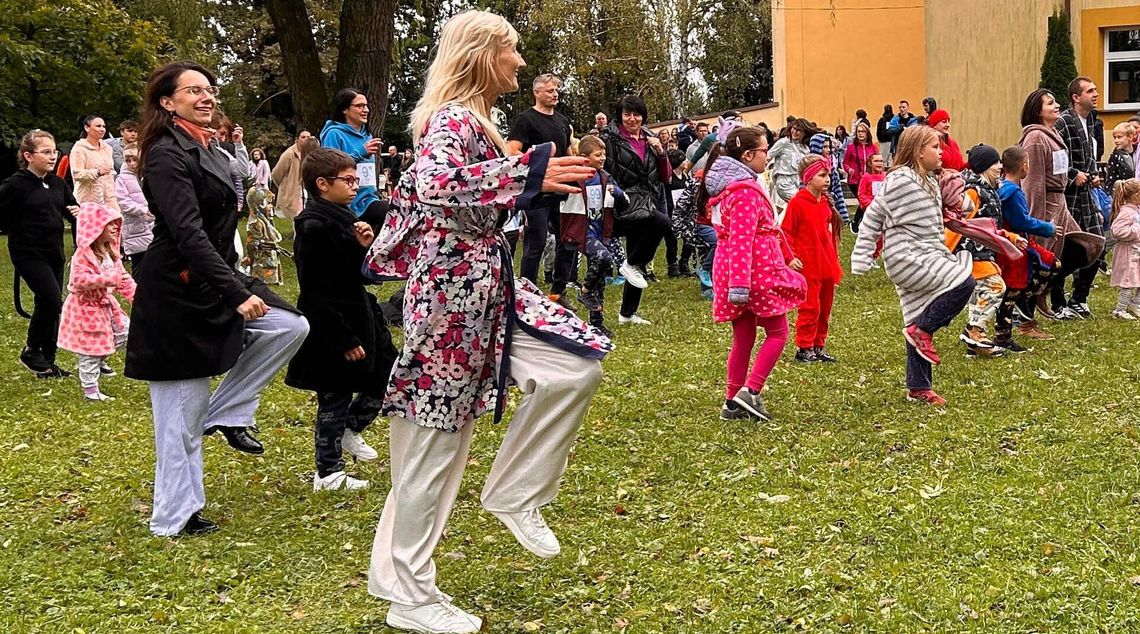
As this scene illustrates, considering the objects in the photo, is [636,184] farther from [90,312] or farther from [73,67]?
[73,67]

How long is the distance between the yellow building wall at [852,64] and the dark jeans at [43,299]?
27.4 m

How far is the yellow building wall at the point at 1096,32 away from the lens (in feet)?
80.9

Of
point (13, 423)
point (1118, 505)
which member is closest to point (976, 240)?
point (1118, 505)

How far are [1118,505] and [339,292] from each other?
12.5 feet

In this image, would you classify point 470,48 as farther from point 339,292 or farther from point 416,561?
point 339,292

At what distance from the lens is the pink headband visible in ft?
32.4

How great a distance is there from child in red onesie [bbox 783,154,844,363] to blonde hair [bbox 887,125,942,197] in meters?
1.57

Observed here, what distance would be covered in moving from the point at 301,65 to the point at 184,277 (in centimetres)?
1384

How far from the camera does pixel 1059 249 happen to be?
1098 cm

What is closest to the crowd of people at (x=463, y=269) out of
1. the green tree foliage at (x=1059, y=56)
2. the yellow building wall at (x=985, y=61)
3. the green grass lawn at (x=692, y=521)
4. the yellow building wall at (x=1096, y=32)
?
the green grass lawn at (x=692, y=521)

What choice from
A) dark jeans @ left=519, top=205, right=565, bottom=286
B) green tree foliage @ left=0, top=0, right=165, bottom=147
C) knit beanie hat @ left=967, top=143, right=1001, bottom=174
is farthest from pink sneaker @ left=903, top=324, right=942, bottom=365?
green tree foliage @ left=0, top=0, right=165, bottom=147

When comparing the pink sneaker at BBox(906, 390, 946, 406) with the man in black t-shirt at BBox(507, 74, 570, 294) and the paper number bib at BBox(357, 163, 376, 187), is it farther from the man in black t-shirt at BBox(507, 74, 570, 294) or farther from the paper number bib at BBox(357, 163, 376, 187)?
the paper number bib at BBox(357, 163, 376, 187)

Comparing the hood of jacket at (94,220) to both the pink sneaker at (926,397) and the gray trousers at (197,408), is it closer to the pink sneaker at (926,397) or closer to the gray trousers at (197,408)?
the gray trousers at (197,408)

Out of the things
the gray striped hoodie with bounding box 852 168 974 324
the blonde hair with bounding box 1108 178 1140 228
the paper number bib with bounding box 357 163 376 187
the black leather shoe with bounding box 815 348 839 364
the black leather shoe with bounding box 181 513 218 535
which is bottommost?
the black leather shoe with bounding box 815 348 839 364
